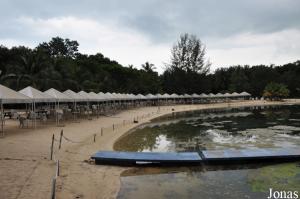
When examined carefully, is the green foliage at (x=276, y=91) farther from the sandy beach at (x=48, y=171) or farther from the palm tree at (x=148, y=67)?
the sandy beach at (x=48, y=171)

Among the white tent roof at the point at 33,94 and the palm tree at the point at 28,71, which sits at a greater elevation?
the palm tree at the point at 28,71

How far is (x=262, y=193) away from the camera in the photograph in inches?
329

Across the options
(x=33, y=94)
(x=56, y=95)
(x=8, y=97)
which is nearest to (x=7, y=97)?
(x=8, y=97)

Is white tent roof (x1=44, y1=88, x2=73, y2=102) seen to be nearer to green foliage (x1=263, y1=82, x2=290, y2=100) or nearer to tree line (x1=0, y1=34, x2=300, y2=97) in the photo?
tree line (x1=0, y1=34, x2=300, y2=97)

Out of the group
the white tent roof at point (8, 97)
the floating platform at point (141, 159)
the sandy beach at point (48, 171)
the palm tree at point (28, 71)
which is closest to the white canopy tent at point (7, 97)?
the white tent roof at point (8, 97)

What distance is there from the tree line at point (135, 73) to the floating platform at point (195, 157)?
23.8 metres

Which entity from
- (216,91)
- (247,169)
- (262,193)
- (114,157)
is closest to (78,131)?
(114,157)

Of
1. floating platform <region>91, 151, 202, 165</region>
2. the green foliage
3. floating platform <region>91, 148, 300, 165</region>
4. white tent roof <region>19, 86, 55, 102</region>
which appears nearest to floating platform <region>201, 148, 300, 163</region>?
floating platform <region>91, 148, 300, 165</region>

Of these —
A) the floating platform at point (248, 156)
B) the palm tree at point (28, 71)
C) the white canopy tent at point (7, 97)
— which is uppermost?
the palm tree at point (28, 71)

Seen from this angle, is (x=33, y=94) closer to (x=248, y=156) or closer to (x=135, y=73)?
(x=248, y=156)

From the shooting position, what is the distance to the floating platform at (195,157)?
36.1ft

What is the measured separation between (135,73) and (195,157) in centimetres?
5167

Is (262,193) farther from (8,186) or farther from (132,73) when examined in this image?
(132,73)

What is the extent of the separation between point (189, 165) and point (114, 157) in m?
2.44
